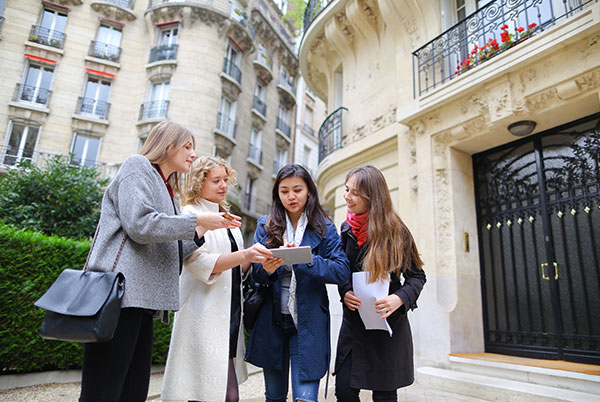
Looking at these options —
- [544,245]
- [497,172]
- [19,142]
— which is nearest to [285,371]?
[544,245]

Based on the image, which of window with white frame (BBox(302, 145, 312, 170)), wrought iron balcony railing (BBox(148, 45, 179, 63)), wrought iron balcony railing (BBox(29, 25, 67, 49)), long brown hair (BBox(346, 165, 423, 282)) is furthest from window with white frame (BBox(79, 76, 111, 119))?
long brown hair (BBox(346, 165, 423, 282))

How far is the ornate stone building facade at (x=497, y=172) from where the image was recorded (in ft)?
15.1

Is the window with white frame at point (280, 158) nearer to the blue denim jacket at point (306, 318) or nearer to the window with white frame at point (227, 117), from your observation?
the window with white frame at point (227, 117)

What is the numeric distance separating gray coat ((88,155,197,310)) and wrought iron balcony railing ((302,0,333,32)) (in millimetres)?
8113

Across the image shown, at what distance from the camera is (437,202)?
5.76m

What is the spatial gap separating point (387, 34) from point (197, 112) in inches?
483

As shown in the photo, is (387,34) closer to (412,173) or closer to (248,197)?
(412,173)

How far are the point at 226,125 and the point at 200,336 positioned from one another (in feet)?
60.0

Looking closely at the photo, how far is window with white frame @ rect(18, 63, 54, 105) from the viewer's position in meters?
16.9

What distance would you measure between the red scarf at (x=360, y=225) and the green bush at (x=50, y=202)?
29.3ft

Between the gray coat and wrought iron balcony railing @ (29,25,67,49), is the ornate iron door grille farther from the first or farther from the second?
wrought iron balcony railing @ (29,25,67,49)

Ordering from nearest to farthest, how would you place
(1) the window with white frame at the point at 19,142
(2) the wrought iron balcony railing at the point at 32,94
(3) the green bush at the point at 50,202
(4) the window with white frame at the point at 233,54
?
(3) the green bush at the point at 50,202 < (1) the window with white frame at the point at 19,142 < (2) the wrought iron balcony railing at the point at 32,94 < (4) the window with white frame at the point at 233,54

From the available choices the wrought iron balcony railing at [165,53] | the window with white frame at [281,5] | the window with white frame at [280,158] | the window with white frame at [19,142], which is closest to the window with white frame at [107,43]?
the wrought iron balcony railing at [165,53]

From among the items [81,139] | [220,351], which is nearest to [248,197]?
[81,139]
